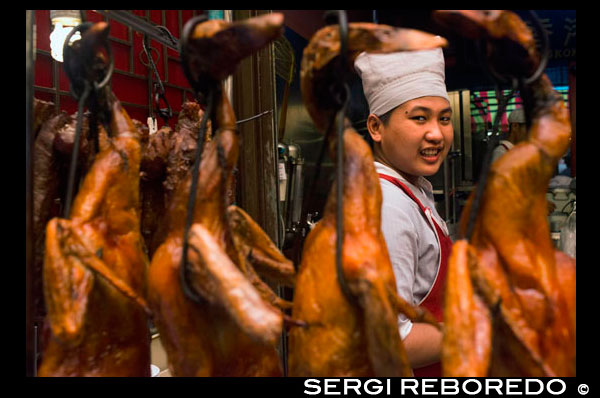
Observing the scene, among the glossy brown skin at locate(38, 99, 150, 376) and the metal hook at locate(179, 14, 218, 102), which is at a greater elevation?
the metal hook at locate(179, 14, 218, 102)

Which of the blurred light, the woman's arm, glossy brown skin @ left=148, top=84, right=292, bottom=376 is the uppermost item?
the blurred light

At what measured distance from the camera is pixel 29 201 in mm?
1147

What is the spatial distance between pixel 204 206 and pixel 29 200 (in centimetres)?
42

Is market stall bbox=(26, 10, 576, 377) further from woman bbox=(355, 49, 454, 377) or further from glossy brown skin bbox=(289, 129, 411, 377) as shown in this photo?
woman bbox=(355, 49, 454, 377)

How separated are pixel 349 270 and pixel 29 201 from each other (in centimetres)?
77

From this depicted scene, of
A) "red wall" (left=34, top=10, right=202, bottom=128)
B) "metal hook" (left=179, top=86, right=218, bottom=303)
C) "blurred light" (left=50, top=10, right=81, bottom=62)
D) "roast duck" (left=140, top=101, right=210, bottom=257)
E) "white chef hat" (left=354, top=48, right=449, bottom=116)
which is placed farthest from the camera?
"red wall" (left=34, top=10, right=202, bottom=128)

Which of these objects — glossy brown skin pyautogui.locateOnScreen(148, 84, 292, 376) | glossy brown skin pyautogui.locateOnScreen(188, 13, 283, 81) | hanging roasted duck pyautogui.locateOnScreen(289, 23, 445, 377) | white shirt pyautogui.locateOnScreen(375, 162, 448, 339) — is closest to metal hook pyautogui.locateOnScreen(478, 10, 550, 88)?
hanging roasted duck pyautogui.locateOnScreen(289, 23, 445, 377)

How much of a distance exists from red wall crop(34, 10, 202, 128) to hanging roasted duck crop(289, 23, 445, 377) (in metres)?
2.15

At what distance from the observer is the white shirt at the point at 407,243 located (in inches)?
65.9

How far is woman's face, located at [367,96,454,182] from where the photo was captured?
1757 mm

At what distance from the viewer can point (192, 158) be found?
4.92ft

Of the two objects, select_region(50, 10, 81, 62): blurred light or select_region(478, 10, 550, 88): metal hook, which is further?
select_region(50, 10, 81, 62): blurred light

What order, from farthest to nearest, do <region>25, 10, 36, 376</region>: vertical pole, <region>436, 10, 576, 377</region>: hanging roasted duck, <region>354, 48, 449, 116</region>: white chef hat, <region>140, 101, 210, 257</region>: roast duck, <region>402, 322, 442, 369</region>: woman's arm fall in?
1. <region>354, 48, 449, 116</region>: white chef hat
2. <region>402, 322, 442, 369</region>: woman's arm
3. <region>140, 101, 210, 257</region>: roast duck
4. <region>25, 10, 36, 376</region>: vertical pole
5. <region>436, 10, 576, 377</region>: hanging roasted duck

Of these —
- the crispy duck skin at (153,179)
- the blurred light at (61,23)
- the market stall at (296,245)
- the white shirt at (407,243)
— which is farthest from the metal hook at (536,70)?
the blurred light at (61,23)
